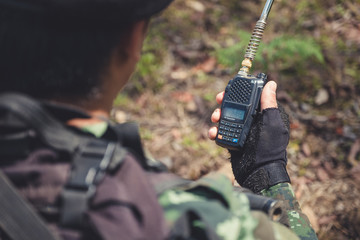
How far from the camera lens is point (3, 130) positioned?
0.98m

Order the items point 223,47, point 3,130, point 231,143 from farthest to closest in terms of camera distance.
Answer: point 223,47, point 231,143, point 3,130

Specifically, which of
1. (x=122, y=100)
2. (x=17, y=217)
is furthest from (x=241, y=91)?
(x=122, y=100)

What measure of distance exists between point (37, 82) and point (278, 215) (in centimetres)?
98

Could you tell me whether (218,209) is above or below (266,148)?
above

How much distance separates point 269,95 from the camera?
78.2 inches

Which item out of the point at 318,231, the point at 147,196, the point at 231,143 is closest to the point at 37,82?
the point at 147,196

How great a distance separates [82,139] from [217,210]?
0.41m

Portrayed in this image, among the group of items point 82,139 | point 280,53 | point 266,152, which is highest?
point 280,53

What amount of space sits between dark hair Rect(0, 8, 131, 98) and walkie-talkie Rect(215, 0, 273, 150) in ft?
3.30

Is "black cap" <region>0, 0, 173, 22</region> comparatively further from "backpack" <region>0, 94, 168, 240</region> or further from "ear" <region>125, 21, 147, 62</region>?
"backpack" <region>0, 94, 168, 240</region>

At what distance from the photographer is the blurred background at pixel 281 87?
9.16ft

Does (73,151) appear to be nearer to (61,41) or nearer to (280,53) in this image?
(61,41)

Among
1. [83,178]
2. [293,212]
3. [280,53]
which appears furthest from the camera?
[280,53]

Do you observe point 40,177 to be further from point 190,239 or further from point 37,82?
point 190,239
